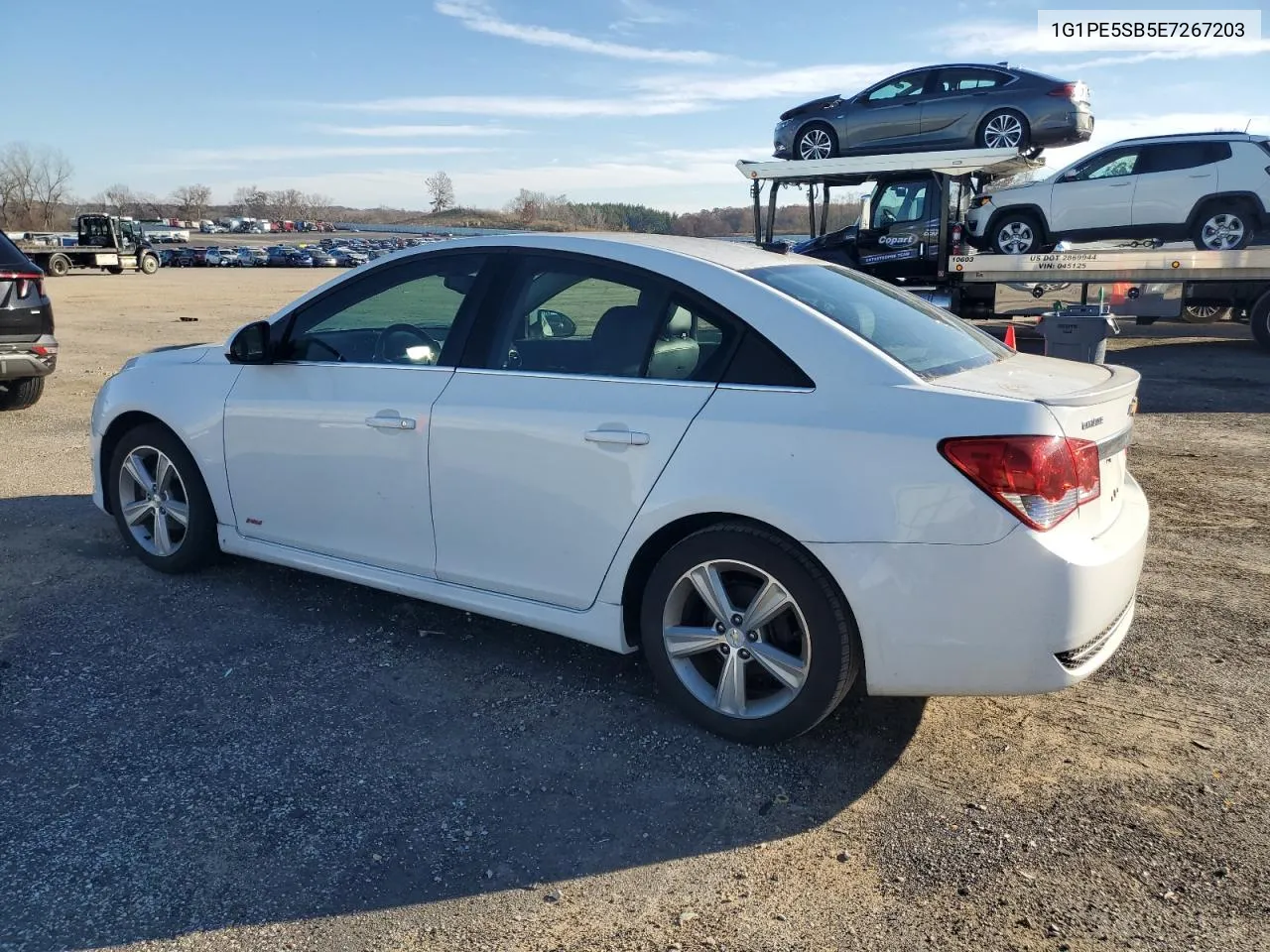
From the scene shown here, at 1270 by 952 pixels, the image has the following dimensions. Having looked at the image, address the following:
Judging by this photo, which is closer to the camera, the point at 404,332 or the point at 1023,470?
the point at 1023,470

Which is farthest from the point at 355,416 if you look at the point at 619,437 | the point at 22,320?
the point at 22,320

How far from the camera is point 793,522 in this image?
310cm

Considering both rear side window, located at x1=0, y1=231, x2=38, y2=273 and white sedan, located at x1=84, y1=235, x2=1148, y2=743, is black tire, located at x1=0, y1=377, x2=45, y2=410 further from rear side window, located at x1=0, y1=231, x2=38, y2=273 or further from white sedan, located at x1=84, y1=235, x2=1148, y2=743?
white sedan, located at x1=84, y1=235, x2=1148, y2=743

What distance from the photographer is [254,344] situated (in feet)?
14.5

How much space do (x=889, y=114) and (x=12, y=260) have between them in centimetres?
1183

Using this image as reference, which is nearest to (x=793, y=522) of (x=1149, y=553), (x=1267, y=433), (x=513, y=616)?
(x=513, y=616)

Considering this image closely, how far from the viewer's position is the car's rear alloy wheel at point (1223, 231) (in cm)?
1405

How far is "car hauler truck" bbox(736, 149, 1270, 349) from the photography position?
44.8 feet

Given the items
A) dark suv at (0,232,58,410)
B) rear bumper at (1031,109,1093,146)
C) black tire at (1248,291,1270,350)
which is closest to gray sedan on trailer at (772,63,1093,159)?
rear bumper at (1031,109,1093,146)

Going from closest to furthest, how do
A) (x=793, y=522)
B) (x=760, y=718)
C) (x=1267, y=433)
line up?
(x=793, y=522)
(x=760, y=718)
(x=1267, y=433)

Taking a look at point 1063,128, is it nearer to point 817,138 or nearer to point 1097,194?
point 1097,194

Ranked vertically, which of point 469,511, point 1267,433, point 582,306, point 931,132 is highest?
point 931,132

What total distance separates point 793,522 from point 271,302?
92.1ft

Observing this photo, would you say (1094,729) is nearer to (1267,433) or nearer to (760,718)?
(760,718)
